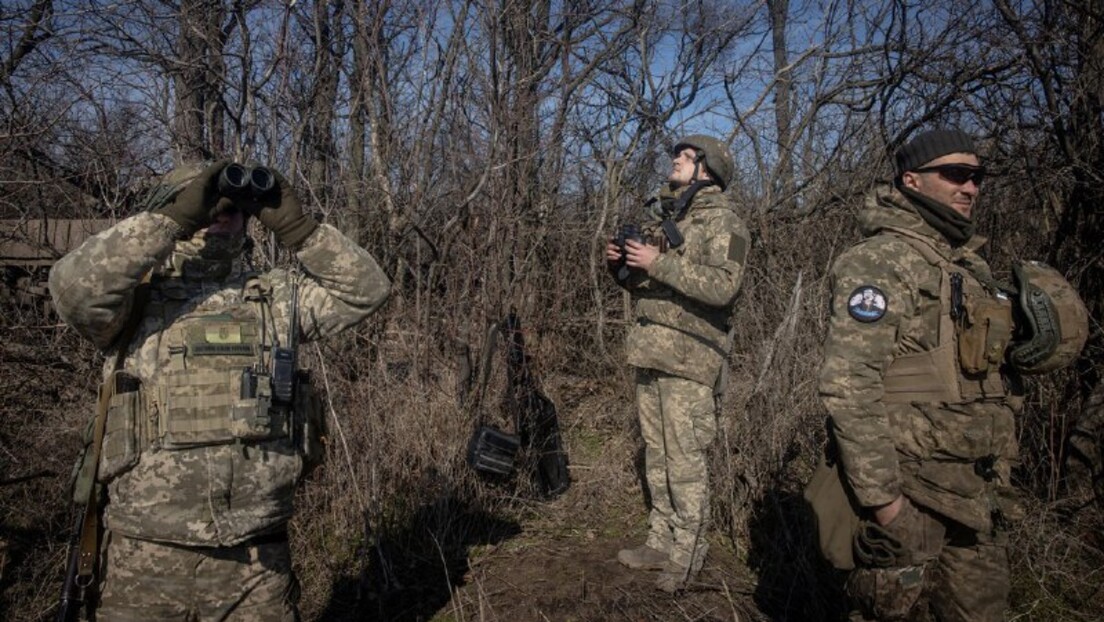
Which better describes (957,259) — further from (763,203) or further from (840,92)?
(840,92)

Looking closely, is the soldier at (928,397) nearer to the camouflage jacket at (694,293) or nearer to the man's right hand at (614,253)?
the camouflage jacket at (694,293)

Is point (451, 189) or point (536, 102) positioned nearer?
point (451, 189)

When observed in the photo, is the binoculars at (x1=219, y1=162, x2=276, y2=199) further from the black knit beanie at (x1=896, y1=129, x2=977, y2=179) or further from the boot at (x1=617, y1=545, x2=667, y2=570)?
the boot at (x1=617, y1=545, x2=667, y2=570)

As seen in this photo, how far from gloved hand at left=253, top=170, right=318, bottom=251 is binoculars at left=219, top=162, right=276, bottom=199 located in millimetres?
48

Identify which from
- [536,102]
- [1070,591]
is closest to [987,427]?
[1070,591]

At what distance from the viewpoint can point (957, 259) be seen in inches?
104

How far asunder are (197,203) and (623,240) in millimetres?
2118

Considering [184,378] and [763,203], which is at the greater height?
[763,203]

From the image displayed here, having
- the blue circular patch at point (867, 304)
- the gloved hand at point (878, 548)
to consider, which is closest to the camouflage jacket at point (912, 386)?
the blue circular patch at point (867, 304)

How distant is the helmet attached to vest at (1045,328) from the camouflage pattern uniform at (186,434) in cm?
240

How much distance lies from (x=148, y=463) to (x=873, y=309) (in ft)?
7.70

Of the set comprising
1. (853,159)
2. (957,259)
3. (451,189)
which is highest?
(853,159)

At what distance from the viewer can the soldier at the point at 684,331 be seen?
3.63m

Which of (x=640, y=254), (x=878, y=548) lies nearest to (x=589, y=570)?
(x=640, y=254)
